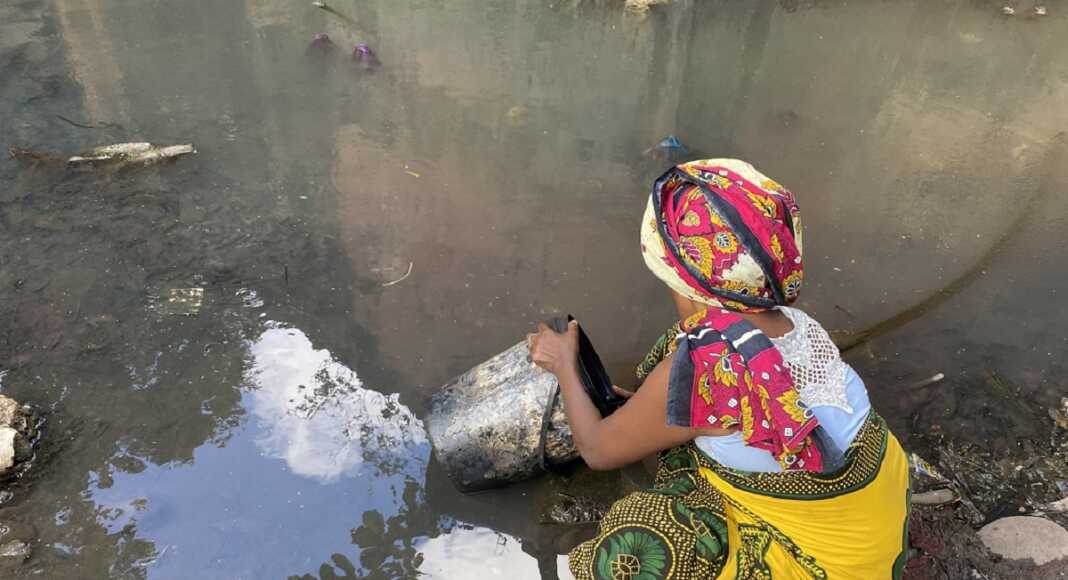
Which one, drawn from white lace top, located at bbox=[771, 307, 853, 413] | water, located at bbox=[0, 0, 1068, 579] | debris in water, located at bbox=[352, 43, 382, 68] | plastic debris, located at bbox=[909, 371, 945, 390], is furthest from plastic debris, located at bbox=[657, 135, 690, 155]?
white lace top, located at bbox=[771, 307, 853, 413]

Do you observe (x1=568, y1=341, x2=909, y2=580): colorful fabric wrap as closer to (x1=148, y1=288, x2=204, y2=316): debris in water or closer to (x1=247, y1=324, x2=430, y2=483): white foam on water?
(x1=247, y1=324, x2=430, y2=483): white foam on water

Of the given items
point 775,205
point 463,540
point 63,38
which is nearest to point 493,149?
point 463,540

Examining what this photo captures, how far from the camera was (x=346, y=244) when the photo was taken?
10.3ft

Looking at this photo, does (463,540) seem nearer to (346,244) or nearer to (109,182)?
(346,244)

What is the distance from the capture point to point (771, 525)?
5.00ft

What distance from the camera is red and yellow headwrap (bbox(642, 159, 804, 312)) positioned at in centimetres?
145

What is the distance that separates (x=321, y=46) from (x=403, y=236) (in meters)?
2.20

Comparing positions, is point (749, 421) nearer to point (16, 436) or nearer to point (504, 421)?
point (504, 421)

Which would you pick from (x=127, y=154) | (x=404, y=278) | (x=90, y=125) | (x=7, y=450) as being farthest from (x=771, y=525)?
(x=90, y=125)

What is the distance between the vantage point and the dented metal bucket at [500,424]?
2.01 meters

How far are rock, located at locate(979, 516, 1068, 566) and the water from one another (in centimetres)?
35

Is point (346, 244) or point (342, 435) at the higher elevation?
point (346, 244)

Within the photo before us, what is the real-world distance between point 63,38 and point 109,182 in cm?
200

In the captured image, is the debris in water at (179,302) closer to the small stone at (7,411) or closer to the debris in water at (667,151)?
the small stone at (7,411)
